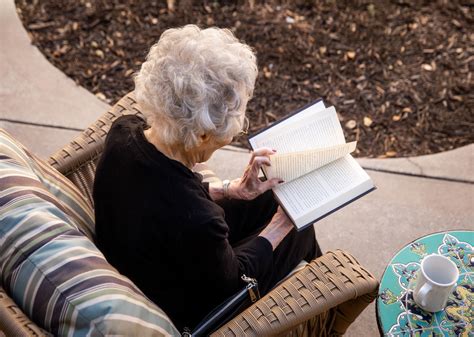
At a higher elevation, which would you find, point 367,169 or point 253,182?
point 253,182

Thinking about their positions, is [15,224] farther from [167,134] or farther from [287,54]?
[287,54]

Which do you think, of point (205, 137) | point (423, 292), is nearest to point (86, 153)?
point (205, 137)

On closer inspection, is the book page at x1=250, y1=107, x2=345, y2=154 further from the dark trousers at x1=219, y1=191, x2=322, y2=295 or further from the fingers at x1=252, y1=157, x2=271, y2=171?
the dark trousers at x1=219, y1=191, x2=322, y2=295

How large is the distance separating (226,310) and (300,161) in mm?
532

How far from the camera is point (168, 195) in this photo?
1.64 m

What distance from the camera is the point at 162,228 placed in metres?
1.62

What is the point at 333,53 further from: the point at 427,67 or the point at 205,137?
the point at 205,137

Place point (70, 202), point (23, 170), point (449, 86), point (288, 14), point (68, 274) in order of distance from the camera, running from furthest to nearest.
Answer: point (288, 14) < point (449, 86) < point (70, 202) < point (23, 170) < point (68, 274)

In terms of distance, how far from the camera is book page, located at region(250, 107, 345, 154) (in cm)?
203

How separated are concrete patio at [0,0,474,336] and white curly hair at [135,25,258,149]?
50.4 inches

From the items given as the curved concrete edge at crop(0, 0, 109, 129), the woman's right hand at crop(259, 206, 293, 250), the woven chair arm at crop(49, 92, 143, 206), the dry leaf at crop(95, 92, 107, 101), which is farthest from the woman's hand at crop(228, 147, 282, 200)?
the dry leaf at crop(95, 92, 107, 101)

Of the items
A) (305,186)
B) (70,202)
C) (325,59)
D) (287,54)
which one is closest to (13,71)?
(287,54)

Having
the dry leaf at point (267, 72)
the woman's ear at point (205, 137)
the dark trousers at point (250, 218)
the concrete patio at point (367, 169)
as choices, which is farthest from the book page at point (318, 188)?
the dry leaf at point (267, 72)

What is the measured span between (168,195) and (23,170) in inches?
15.4
